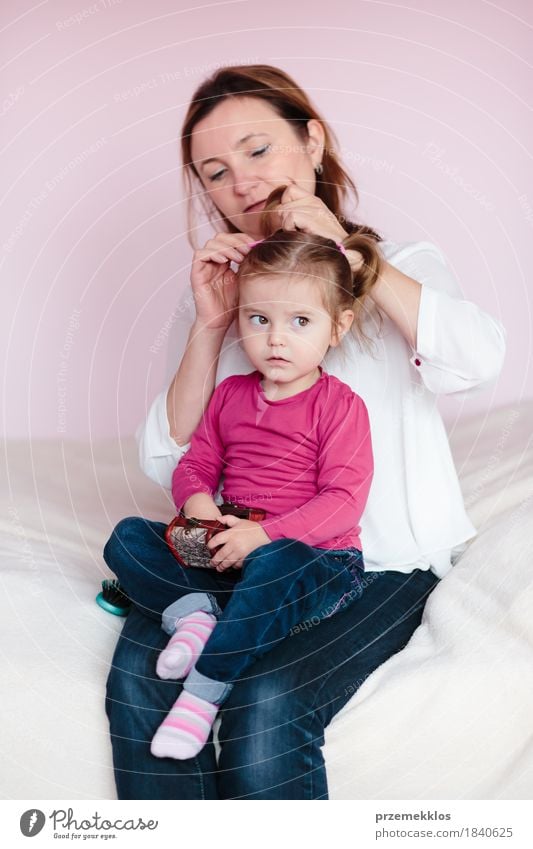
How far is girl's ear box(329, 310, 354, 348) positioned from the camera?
1.40 metres

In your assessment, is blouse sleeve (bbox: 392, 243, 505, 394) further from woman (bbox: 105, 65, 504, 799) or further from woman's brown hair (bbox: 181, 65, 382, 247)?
woman's brown hair (bbox: 181, 65, 382, 247)

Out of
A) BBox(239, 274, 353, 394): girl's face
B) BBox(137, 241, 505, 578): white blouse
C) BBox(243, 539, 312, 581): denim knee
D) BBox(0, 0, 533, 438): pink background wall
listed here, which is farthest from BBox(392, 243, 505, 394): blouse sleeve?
BBox(0, 0, 533, 438): pink background wall

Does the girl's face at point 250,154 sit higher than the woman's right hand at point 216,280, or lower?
higher

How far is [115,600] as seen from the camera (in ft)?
4.74

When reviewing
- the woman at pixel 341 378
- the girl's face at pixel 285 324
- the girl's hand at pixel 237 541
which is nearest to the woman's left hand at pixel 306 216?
the woman at pixel 341 378

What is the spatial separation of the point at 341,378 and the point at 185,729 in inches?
23.5

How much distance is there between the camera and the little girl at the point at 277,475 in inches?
47.9

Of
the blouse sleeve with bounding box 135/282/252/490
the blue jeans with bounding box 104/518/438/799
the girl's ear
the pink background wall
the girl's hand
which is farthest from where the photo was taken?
the pink background wall

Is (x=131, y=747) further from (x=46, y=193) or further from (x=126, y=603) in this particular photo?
(x=46, y=193)

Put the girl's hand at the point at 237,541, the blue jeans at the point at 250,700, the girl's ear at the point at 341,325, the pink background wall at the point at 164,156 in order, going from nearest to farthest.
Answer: the blue jeans at the point at 250,700 < the girl's hand at the point at 237,541 < the girl's ear at the point at 341,325 < the pink background wall at the point at 164,156

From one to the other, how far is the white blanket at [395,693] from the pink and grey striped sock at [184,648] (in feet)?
0.34

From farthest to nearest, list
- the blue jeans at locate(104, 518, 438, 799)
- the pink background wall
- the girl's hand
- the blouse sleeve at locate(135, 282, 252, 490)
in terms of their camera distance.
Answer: the pink background wall < the blouse sleeve at locate(135, 282, 252, 490) < the girl's hand < the blue jeans at locate(104, 518, 438, 799)

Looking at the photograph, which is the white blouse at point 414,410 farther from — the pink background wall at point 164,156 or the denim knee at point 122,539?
the pink background wall at point 164,156

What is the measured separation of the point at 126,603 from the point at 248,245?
547mm
